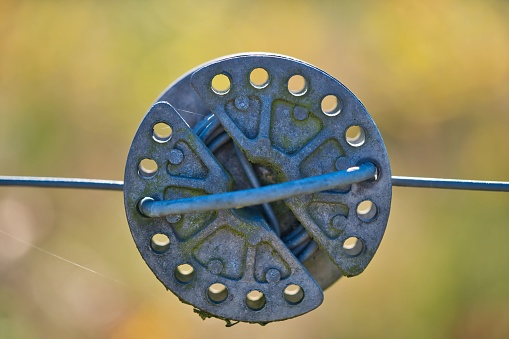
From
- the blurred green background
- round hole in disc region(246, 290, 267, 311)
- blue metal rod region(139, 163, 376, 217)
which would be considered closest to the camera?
blue metal rod region(139, 163, 376, 217)

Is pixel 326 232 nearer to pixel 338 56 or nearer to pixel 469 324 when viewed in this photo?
pixel 469 324

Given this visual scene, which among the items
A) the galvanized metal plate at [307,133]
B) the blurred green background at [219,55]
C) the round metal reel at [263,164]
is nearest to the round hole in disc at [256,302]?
the round metal reel at [263,164]

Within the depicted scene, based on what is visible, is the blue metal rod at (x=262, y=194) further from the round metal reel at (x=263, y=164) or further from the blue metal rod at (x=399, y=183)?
the blue metal rod at (x=399, y=183)

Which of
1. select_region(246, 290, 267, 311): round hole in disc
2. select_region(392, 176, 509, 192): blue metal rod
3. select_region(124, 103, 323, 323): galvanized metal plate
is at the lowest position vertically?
select_region(246, 290, 267, 311): round hole in disc

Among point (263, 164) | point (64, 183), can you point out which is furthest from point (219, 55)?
point (263, 164)

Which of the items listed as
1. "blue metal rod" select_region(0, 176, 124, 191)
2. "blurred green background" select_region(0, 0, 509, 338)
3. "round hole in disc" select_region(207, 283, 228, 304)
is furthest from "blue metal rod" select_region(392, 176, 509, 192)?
"blurred green background" select_region(0, 0, 509, 338)

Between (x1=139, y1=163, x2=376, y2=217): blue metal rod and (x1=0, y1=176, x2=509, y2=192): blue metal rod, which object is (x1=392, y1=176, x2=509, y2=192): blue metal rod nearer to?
(x1=0, y1=176, x2=509, y2=192): blue metal rod
